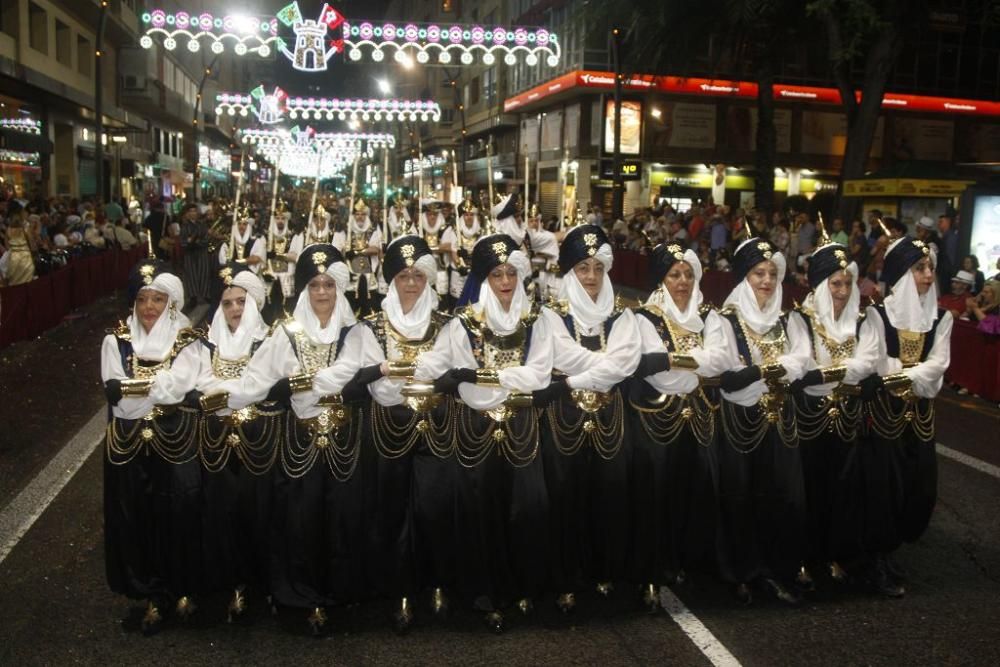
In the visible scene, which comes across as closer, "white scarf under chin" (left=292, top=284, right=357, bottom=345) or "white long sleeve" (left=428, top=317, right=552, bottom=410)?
"white long sleeve" (left=428, top=317, right=552, bottom=410)

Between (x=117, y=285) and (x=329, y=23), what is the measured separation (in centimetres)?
814

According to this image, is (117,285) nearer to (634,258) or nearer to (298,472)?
(634,258)

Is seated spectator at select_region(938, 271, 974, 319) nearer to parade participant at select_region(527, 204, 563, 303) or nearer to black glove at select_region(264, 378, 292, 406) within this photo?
parade participant at select_region(527, 204, 563, 303)

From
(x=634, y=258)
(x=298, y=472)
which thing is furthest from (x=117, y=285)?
(x=298, y=472)

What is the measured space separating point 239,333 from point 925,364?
4129 millimetres

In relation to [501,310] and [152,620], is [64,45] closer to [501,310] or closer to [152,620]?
[152,620]

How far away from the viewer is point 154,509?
4855mm

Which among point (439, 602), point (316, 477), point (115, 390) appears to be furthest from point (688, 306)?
point (115, 390)

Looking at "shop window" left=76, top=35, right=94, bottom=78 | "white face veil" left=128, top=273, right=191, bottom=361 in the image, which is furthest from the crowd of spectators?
"white face veil" left=128, top=273, right=191, bottom=361

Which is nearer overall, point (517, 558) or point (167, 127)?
point (517, 558)

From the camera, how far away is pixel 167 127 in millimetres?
52719

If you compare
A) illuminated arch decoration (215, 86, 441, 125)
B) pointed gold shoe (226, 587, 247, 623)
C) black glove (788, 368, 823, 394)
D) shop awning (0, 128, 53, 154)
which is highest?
illuminated arch decoration (215, 86, 441, 125)

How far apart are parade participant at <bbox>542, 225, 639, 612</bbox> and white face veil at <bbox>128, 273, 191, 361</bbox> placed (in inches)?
82.3

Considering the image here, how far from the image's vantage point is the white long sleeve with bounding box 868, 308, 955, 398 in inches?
212
